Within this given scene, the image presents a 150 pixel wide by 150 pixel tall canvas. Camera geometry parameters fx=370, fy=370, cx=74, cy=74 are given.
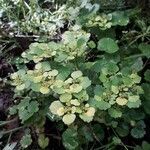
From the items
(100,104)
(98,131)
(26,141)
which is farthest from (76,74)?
(26,141)

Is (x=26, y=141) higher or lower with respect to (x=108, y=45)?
lower

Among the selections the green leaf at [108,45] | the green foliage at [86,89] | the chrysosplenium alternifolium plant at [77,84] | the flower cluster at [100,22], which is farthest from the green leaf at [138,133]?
the flower cluster at [100,22]

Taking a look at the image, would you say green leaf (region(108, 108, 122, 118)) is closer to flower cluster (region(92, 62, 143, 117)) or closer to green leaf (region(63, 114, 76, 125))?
flower cluster (region(92, 62, 143, 117))

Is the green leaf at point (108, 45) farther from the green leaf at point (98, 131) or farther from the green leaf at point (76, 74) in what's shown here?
the green leaf at point (98, 131)

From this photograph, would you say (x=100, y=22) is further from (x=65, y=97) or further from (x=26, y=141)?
(x=26, y=141)

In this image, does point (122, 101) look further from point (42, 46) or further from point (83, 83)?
point (42, 46)

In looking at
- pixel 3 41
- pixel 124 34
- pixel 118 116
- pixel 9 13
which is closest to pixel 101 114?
pixel 118 116

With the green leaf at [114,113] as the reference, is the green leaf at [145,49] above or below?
above

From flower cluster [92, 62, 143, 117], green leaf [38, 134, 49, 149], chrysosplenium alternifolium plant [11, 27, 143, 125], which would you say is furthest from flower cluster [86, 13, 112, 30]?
green leaf [38, 134, 49, 149]
